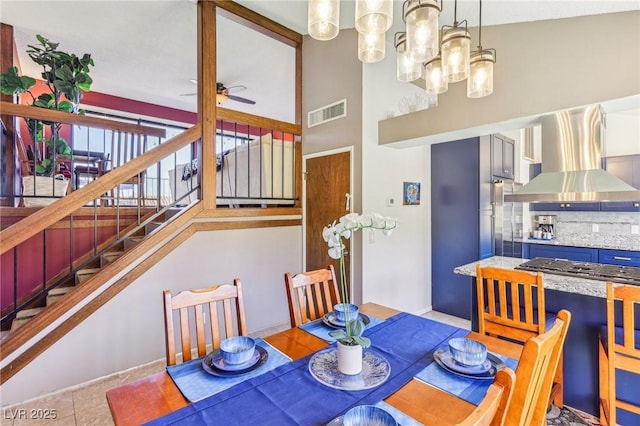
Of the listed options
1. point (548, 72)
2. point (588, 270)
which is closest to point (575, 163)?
point (548, 72)

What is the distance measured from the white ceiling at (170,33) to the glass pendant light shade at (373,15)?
4.76 feet

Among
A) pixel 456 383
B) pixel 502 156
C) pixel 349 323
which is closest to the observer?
pixel 456 383

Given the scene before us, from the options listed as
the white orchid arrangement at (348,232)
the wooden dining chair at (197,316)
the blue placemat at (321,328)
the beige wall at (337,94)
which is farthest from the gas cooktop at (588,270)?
the wooden dining chair at (197,316)

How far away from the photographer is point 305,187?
4.14 m

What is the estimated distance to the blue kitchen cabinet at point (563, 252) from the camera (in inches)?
165

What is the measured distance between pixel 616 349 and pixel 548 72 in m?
1.92

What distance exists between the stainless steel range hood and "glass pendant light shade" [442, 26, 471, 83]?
1.17m

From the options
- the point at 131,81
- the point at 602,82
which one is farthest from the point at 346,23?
the point at 131,81

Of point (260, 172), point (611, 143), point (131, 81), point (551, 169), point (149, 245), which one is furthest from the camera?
point (131, 81)

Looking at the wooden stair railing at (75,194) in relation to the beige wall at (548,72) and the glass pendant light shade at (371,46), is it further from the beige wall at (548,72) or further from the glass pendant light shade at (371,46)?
the beige wall at (548,72)

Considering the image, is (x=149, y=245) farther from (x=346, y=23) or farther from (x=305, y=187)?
(x=346, y=23)

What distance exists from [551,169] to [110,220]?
4363 mm

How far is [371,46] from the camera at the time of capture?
5.31 ft

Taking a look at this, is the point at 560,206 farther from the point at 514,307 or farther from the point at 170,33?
the point at 170,33
